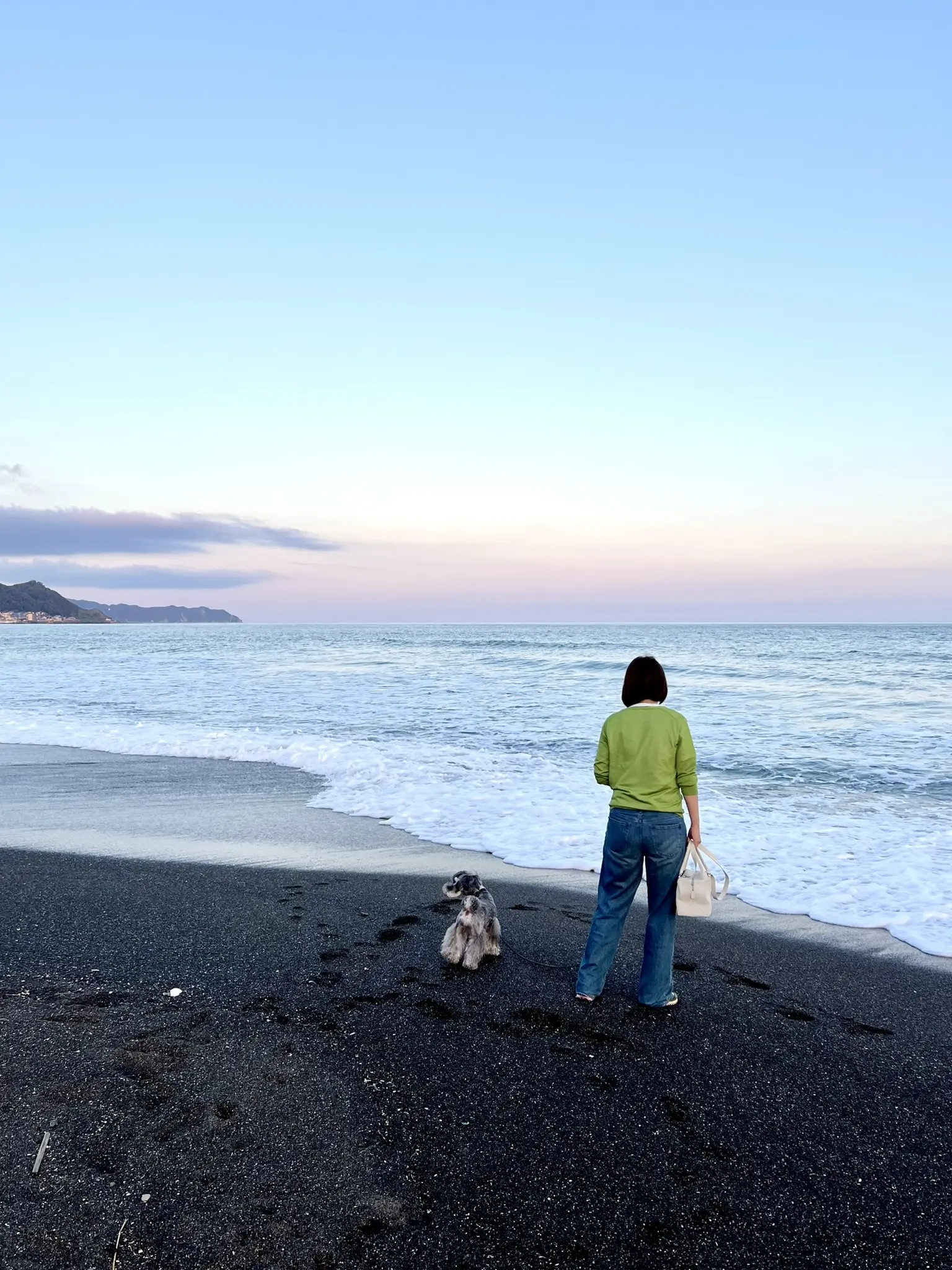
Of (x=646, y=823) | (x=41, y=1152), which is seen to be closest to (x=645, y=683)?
(x=646, y=823)

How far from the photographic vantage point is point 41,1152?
301 cm

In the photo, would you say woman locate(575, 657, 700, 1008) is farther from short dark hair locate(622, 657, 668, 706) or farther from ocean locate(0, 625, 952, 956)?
ocean locate(0, 625, 952, 956)

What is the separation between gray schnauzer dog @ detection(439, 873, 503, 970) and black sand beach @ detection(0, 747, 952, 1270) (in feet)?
0.42

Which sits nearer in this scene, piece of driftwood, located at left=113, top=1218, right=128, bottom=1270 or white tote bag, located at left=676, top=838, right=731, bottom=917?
piece of driftwood, located at left=113, top=1218, right=128, bottom=1270

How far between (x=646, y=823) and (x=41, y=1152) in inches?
128

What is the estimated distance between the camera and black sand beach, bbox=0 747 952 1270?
2729 mm

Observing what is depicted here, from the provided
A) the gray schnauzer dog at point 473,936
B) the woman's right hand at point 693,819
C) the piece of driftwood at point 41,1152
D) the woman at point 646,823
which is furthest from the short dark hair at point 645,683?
the piece of driftwood at point 41,1152

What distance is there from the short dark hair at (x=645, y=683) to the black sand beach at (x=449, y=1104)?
1.90 meters

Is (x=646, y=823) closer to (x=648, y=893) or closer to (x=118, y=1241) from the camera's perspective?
(x=648, y=893)

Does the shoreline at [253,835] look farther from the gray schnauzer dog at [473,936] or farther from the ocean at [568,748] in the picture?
the gray schnauzer dog at [473,936]

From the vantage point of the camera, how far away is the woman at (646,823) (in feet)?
14.4

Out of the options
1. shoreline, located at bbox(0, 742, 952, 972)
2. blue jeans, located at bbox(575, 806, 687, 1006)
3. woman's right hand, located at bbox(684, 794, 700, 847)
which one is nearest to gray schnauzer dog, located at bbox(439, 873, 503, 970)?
blue jeans, located at bbox(575, 806, 687, 1006)

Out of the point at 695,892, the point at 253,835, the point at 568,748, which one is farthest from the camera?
the point at 568,748

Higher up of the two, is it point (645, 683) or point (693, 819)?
point (645, 683)
